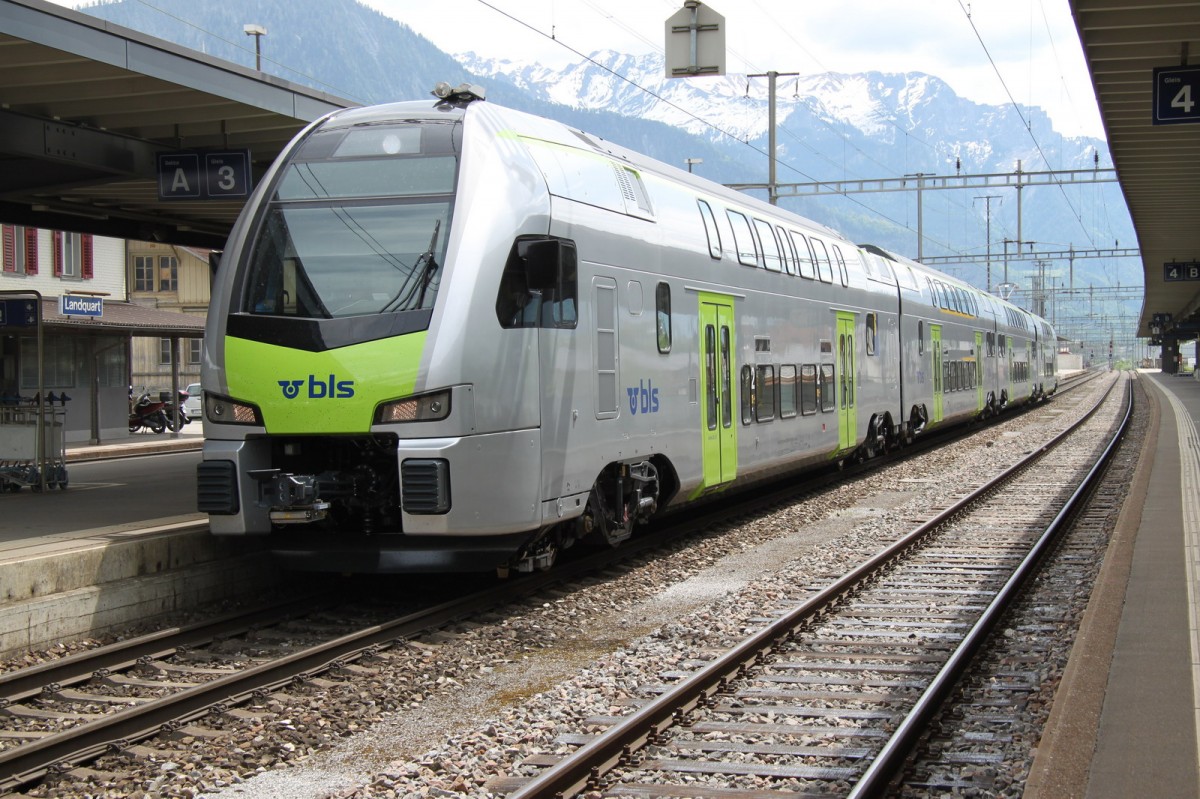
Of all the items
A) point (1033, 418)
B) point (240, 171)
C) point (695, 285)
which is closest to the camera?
point (695, 285)

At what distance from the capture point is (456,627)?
345 inches

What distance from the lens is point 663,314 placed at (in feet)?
36.8

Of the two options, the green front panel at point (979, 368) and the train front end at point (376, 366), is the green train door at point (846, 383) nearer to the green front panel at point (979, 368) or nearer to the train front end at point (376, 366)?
the train front end at point (376, 366)

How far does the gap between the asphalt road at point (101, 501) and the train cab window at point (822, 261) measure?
822 cm

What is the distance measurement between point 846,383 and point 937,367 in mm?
7681

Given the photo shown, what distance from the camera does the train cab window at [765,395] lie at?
13759mm

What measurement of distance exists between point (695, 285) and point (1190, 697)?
6698 millimetres

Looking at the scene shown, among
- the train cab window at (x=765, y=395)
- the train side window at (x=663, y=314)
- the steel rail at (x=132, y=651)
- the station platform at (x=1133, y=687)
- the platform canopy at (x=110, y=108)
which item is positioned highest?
the platform canopy at (x=110, y=108)

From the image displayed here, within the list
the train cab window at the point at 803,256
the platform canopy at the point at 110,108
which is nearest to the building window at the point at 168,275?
the platform canopy at the point at 110,108

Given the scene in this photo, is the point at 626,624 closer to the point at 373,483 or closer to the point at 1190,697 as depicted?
the point at 373,483

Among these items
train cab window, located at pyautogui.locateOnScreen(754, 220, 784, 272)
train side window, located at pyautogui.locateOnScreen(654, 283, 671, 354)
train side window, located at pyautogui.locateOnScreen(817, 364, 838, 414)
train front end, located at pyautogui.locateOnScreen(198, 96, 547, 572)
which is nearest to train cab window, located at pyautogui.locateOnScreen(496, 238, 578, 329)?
train front end, located at pyautogui.locateOnScreen(198, 96, 547, 572)

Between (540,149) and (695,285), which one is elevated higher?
(540,149)

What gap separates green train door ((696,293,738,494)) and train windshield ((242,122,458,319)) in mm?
3919

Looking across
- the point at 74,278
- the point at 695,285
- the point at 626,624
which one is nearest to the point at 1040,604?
the point at 626,624
